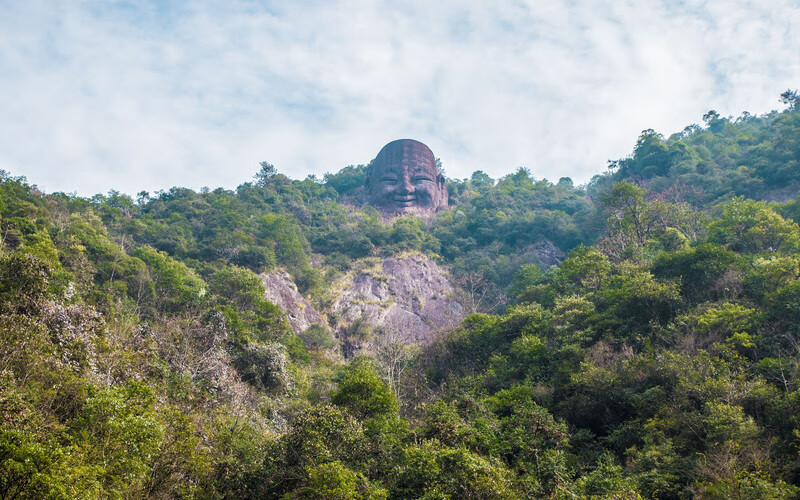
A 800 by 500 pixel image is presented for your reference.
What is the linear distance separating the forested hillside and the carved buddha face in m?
21.4

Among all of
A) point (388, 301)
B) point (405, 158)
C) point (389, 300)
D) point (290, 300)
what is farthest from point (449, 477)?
point (405, 158)

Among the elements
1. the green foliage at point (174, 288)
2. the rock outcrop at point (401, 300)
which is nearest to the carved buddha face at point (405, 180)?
the rock outcrop at point (401, 300)

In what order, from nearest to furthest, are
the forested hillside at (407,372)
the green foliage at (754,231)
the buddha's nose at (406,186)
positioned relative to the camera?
the forested hillside at (407,372), the green foliage at (754,231), the buddha's nose at (406,186)

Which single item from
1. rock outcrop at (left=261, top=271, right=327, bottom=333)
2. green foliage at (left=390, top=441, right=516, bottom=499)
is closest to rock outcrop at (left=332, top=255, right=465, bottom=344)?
rock outcrop at (left=261, top=271, right=327, bottom=333)

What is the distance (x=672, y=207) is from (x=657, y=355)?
2010 centimetres

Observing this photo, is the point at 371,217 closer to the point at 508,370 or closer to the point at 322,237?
the point at 322,237

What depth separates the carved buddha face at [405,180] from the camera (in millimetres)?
58094

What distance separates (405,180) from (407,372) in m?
35.7

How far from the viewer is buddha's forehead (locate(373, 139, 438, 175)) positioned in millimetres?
59469

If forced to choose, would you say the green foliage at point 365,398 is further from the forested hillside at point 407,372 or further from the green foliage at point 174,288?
the green foliage at point 174,288

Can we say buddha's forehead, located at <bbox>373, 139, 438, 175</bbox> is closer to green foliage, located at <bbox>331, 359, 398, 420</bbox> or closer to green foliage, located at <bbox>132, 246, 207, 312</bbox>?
green foliage, located at <bbox>132, 246, 207, 312</bbox>

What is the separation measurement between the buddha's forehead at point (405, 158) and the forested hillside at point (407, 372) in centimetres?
2419

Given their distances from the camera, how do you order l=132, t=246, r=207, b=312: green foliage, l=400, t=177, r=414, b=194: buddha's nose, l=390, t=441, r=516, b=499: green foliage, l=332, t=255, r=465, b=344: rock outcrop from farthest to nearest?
l=400, t=177, r=414, b=194: buddha's nose, l=332, t=255, r=465, b=344: rock outcrop, l=132, t=246, r=207, b=312: green foliage, l=390, t=441, r=516, b=499: green foliage

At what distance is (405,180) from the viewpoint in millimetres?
58375
